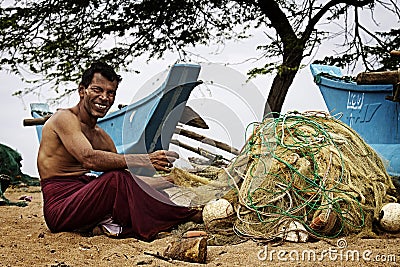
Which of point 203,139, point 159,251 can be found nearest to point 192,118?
point 203,139

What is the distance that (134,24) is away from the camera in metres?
7.68

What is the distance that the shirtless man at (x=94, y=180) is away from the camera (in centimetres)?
322

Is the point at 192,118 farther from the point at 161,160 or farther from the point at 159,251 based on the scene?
the point at 159,251

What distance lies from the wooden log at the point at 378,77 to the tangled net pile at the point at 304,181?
2.38 ft

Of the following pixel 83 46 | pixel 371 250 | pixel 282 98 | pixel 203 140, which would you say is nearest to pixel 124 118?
pixel 203 140

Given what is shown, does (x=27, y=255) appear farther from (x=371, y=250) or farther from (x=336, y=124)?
(x=336, y=124)

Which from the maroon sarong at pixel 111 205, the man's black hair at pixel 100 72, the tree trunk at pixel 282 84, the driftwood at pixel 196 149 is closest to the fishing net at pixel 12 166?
the driftwood at pixel 196 149

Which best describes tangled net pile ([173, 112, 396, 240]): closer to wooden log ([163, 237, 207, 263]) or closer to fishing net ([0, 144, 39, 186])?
wooden log ([163, 237, 207, 263])

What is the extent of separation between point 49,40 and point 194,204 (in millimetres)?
4414

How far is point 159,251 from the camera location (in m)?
2.88

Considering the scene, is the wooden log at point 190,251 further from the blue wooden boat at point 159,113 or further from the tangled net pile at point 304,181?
the blue wooden boat at point 159,113

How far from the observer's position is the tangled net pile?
3.19 meters

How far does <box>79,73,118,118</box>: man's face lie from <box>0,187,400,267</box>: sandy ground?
0.80m

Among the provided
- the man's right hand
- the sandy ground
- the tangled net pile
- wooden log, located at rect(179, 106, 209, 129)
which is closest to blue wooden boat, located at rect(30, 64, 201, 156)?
wooden log, located at rect(179, 106, 209, 129)
